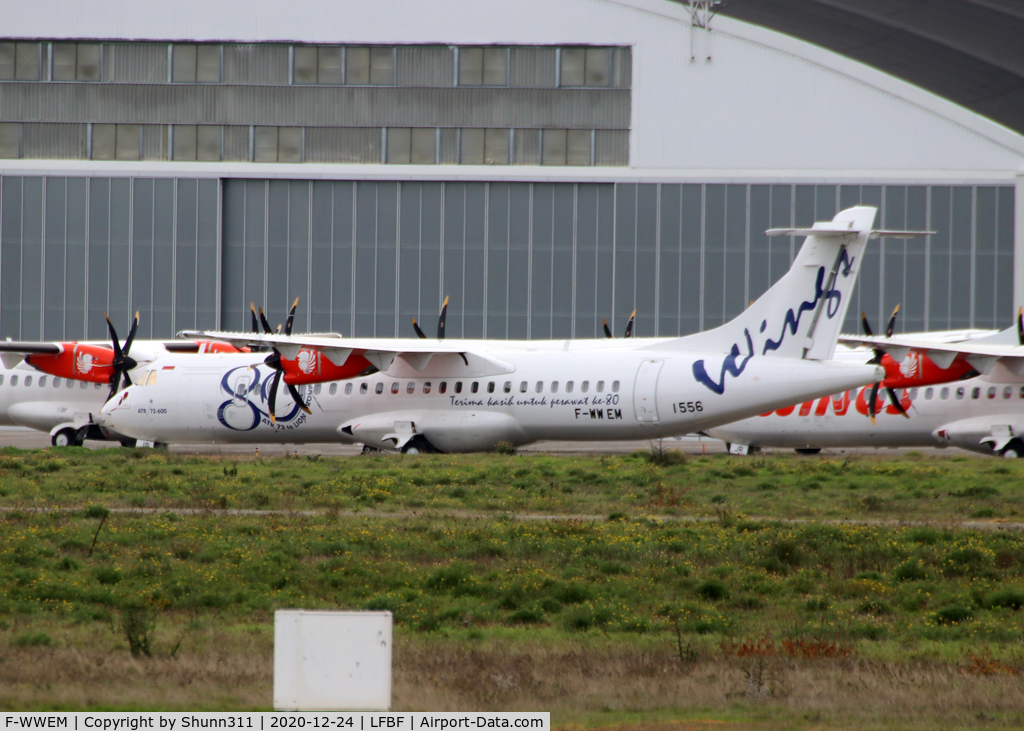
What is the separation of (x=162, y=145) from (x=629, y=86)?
851 inches

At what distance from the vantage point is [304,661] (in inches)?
298

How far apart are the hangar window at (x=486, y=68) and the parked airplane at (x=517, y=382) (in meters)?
21.2

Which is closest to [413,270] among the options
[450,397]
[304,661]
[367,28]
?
[367,28]

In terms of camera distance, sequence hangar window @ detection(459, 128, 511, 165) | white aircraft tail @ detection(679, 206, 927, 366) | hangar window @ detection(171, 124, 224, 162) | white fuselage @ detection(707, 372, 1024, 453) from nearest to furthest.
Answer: white aircraft tail @ detection(679, 206, 927, 366)
white fuselage @ detection(707, 372, 1024, 453)
hangar window @ detection(459, 128, 511, 165)
hangar window @ detection(171, 124, 224, 162)

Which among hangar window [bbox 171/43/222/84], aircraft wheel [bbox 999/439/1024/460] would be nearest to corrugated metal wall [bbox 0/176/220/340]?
hangar window [bbox 171/43/222/84]

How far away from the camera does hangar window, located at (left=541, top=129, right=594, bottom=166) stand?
53.4 meters

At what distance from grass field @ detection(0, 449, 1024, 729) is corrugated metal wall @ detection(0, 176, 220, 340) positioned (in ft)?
97.2

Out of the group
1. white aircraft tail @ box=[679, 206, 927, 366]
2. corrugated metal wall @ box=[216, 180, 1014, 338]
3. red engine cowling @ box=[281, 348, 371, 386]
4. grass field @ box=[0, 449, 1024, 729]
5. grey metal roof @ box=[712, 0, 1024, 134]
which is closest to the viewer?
grass field @ box=[0, 449, 1024, 729]

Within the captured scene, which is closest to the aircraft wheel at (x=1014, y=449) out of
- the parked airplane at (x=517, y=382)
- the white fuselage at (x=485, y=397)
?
the white fuselage at (x=485, y=397)

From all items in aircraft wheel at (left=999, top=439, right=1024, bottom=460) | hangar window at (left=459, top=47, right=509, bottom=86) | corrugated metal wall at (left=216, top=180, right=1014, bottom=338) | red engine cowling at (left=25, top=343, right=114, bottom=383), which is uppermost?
hangar window at (left=459, top=47, right=509, bottom=86)

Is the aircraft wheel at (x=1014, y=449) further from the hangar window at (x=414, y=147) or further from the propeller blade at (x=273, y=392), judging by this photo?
the hangar window at (x=414, y=147)

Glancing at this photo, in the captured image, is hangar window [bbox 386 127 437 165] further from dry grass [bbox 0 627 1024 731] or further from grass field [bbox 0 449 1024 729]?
dry grass [bbox 0 627 1024 731]

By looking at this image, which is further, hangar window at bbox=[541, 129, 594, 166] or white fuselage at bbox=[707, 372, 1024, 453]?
hangar window at bbox=[541, 129, 594, 166]

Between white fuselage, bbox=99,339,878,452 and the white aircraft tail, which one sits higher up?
the white aircraft tail
